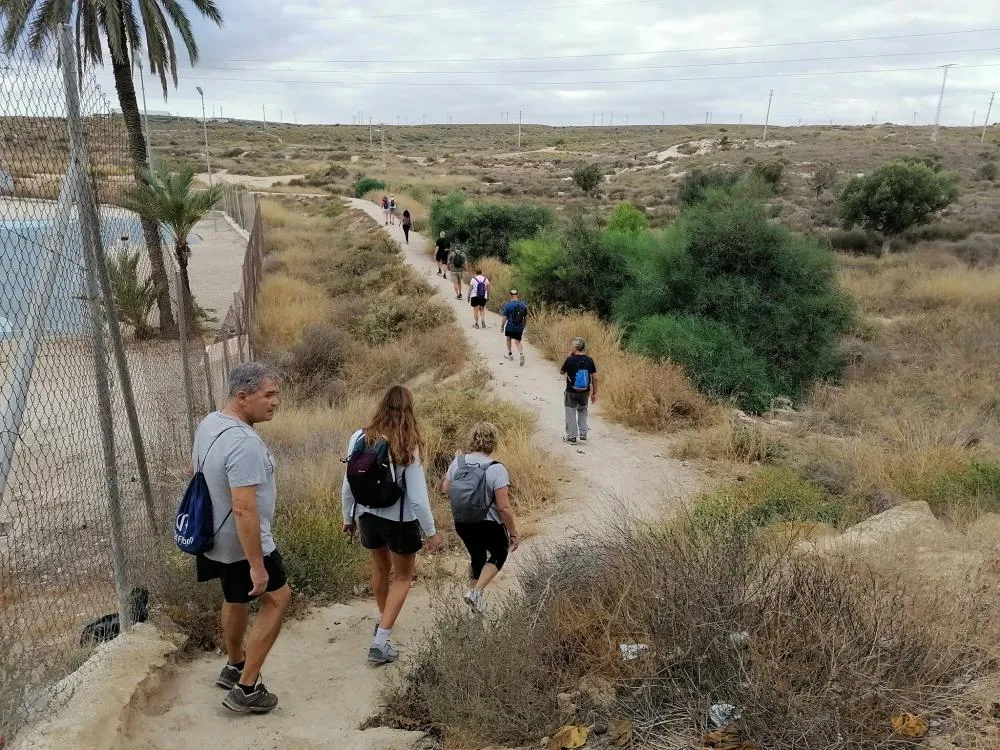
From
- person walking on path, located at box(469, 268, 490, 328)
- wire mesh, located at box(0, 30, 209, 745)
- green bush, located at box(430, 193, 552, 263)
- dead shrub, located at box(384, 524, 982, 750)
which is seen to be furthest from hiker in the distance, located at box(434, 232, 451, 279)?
dead shrub, located at box(384, 524, 982, 750)

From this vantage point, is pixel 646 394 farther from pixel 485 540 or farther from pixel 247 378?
pixel 247 378

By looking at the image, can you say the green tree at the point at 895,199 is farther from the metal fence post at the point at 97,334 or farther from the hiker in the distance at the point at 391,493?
the metal fence post at the point at 97,334

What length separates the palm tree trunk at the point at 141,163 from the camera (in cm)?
1509

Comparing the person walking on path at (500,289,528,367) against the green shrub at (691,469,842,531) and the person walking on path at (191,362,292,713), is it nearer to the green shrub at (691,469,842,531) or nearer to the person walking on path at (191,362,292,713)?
the green shrub at (691,469,842,531)

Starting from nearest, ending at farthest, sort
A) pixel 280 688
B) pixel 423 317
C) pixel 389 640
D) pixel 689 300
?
pixel 280 688, pixel 389 640, pixel 689 300, pixel 423 317

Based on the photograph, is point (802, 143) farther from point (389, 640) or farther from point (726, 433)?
point (389, 640)

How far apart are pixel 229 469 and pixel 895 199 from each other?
91.5ft

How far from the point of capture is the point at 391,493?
160 inches

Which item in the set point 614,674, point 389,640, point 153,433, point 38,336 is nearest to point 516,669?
point 614,674

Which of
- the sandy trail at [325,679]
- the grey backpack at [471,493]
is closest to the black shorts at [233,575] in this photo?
the sandy trail at [325,679]

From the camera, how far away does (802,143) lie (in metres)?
64.9

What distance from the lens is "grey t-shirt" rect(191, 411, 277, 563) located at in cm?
326

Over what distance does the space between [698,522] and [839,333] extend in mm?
10628

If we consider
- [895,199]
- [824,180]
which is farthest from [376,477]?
[824,180]
